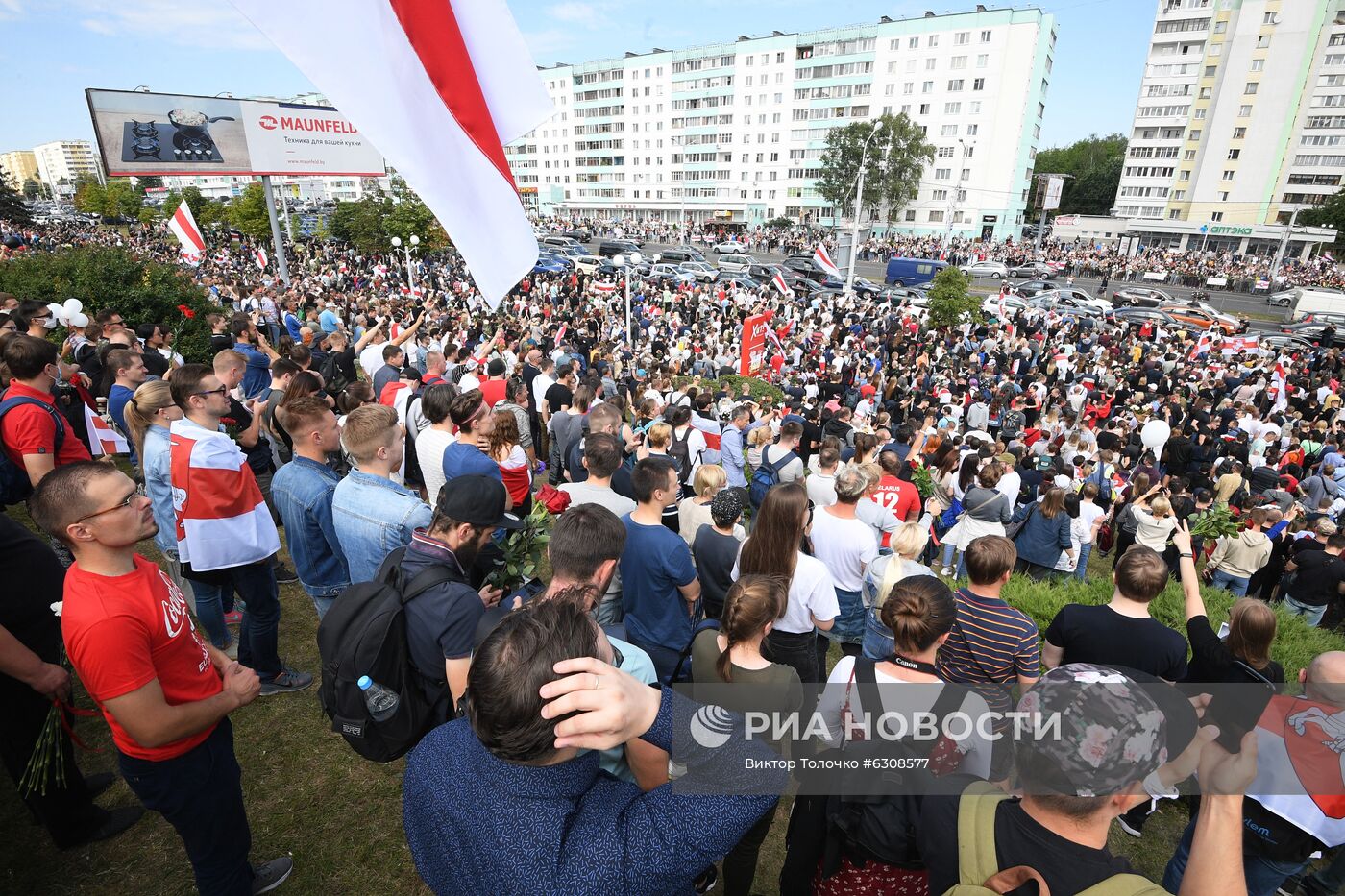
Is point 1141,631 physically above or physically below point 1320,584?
above

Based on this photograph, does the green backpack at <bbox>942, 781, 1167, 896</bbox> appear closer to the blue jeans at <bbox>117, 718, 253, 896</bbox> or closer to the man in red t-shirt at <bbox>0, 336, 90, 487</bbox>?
the blue jeans at <bbox>117, 718, 253, 896</bbox>

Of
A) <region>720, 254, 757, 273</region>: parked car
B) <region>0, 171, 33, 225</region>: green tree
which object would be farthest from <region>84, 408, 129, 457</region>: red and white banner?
<region>0, 171, 33, 225</region>: green tree

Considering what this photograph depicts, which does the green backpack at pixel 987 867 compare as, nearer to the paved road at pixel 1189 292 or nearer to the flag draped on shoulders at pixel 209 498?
the flag draped on shoulders at pixel 209 498

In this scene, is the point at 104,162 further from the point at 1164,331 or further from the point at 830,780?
the point at 1164,331

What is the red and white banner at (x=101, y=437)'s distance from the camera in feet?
19.6

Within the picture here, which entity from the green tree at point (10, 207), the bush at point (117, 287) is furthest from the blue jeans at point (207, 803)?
the green tree at point (10, 207)

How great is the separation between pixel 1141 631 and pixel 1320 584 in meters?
5.04

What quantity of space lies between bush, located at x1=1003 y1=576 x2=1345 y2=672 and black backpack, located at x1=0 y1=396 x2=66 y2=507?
6.91 meters

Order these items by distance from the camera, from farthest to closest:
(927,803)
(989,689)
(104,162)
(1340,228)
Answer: (1340,228) < (104,162) < (989,689) < (927,803)

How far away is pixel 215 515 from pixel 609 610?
2367mm

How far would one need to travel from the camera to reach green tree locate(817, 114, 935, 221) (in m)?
59.0

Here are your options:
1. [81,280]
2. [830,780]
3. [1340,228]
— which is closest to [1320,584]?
[830,780]

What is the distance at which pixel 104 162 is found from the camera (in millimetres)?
21078

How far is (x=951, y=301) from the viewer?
67.9ft
